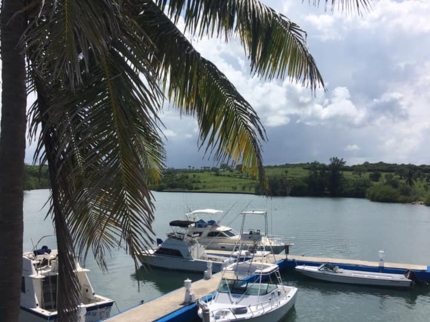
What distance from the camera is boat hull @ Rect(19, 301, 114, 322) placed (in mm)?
16266

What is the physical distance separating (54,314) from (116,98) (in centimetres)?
1408

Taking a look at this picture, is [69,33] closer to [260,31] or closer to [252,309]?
[260,31]

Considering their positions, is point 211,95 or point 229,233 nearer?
point 211,95

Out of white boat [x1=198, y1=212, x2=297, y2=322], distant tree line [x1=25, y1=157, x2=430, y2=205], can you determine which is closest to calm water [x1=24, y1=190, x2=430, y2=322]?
white boat [x1=198, y1=212, x2=297, y2=322]

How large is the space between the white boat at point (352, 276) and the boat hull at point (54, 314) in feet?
44.4

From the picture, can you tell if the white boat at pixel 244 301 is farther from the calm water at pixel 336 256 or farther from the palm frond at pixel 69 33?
the palm frond at pixel 69 33

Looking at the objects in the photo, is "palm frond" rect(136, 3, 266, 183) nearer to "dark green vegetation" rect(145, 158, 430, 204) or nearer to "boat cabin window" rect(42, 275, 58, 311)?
"boat cabin window" rect(42, 275, 58, 311)

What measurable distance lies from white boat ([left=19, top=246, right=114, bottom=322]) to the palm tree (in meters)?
11.4

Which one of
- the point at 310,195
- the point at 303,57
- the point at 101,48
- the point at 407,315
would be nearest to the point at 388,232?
the point at 407,315

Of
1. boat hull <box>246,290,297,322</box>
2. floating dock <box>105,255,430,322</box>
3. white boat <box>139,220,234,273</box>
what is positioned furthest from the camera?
white boat <box>139,220,234,273</box>

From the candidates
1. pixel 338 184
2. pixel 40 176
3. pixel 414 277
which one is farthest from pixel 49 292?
pixel 338 184

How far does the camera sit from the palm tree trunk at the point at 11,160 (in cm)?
443

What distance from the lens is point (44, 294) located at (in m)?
18.0

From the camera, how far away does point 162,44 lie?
5930 mm
